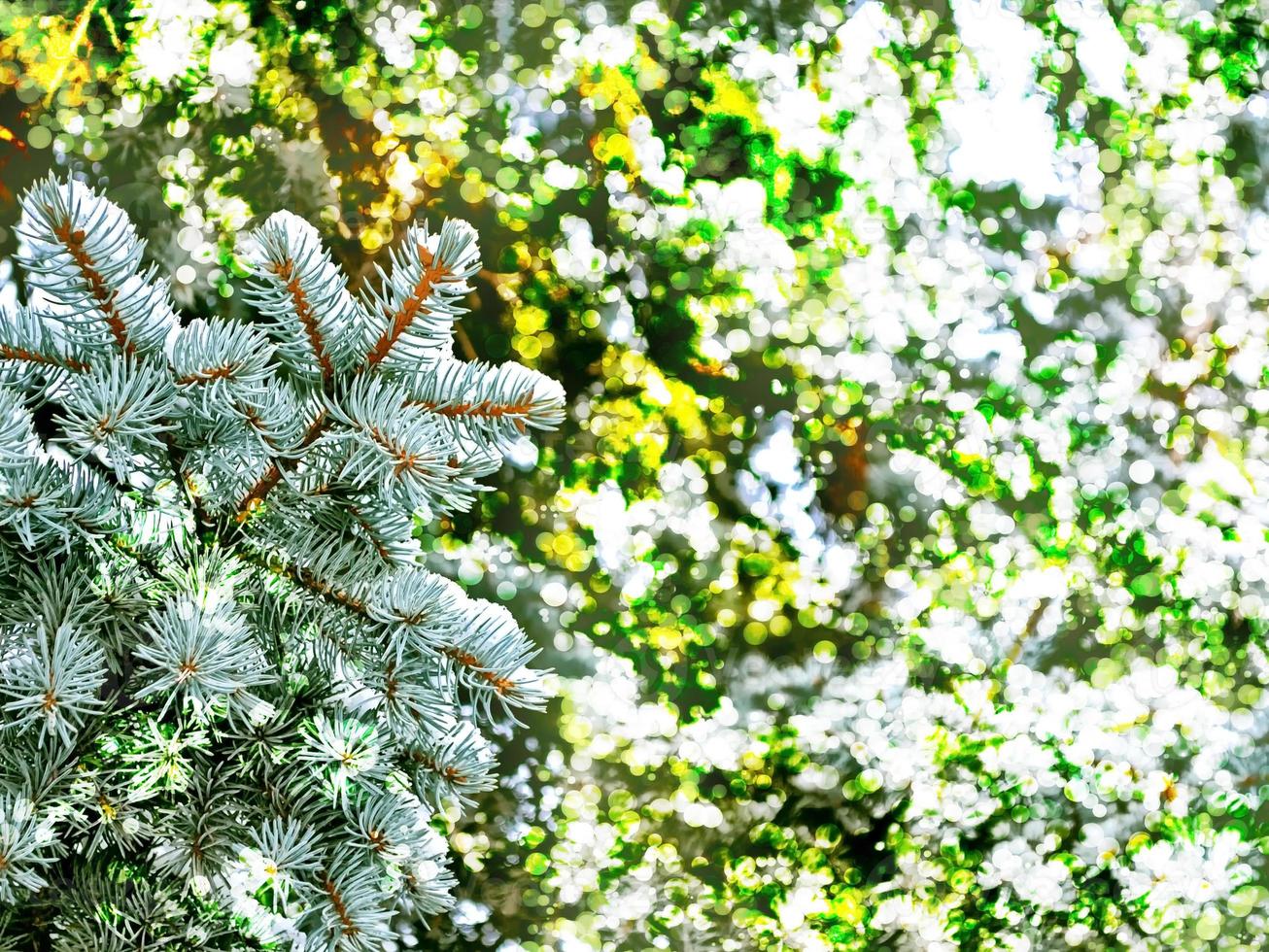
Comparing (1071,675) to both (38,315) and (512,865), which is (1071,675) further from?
(38,315)

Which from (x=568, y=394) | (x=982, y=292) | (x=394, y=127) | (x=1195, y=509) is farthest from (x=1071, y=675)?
(x=394, y=127)

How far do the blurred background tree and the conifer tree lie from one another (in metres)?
0.41

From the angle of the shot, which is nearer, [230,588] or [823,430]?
[230,588]

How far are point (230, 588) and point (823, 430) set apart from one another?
603 mm

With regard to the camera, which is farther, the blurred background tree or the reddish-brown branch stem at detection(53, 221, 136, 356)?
the blurred background tree

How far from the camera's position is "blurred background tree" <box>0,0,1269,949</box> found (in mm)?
890

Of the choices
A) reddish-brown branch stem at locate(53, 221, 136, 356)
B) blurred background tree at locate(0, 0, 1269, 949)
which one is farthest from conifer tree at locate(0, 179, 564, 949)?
blurred background tree at locate(0, 0, 1269, 949)

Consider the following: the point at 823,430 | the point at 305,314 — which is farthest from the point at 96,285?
the point at 823,430

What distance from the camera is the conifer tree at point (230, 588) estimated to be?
1.34ft

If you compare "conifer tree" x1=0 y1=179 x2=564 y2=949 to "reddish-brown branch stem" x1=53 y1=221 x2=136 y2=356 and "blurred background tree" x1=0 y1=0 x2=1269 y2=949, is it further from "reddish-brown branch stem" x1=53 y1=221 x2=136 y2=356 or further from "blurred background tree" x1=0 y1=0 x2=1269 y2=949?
"blurred background tree" x1=0 y1=0 x2=1269 y2=949

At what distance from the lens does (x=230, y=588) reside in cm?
44

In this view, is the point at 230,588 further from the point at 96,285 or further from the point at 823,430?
the point at 823,430

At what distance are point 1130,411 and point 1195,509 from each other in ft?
0.36

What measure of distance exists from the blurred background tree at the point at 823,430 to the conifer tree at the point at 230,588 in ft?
1.36
